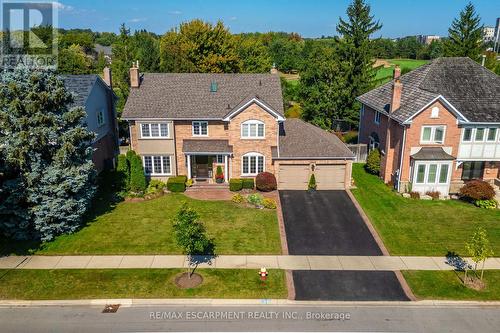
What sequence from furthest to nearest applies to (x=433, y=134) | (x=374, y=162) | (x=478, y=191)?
(x=374, y=162), (x=433, y=134), (x=478, y=191)

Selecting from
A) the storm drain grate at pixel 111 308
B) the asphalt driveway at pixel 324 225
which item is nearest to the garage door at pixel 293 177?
the asphalt driveway at pixel 324 225

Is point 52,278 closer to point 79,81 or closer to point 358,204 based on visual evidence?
point 79,81

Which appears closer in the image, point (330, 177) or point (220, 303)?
point (220, 303)

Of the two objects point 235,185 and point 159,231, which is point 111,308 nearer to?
point 159,231

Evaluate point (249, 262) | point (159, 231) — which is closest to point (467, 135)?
point (249, 262)

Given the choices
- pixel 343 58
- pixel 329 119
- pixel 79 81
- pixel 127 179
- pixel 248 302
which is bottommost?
pixel 248 302

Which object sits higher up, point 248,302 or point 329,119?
point 329,119

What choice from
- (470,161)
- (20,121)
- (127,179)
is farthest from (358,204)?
(20,121)
